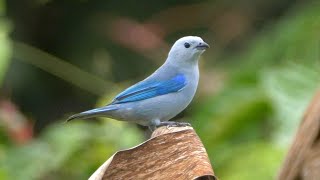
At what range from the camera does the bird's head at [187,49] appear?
2.03m

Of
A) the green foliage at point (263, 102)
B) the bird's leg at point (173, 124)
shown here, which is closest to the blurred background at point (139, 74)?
the green foliage at point (263, 102)

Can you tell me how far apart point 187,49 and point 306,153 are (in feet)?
2.20

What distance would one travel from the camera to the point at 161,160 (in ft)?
5.87

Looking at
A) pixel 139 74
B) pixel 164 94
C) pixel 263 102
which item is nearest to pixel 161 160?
pixel 164 94

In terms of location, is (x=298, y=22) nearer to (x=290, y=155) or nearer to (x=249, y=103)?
(x=249, y=103)

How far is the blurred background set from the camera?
377 centimetres

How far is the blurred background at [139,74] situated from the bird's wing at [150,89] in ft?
4.95

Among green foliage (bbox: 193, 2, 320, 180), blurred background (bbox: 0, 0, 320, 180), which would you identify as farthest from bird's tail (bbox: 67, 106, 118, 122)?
green foliage (bbox: 193, 2, 320, 180)

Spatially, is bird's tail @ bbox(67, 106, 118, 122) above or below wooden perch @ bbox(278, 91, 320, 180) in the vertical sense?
above

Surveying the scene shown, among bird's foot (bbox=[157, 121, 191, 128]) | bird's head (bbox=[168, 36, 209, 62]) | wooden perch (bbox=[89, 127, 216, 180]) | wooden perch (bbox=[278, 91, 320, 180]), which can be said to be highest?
bird's head (bbox=[168, 36, 209, 62])

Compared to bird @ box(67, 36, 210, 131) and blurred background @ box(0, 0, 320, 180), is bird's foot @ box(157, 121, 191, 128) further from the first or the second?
blurred background @ box(0, 0, 320, 180)

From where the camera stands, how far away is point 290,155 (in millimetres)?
2645

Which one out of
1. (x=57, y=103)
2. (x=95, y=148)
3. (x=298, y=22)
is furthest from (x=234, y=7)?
(x=95, y=148)

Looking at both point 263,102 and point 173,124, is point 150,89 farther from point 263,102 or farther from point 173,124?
point 263,102
